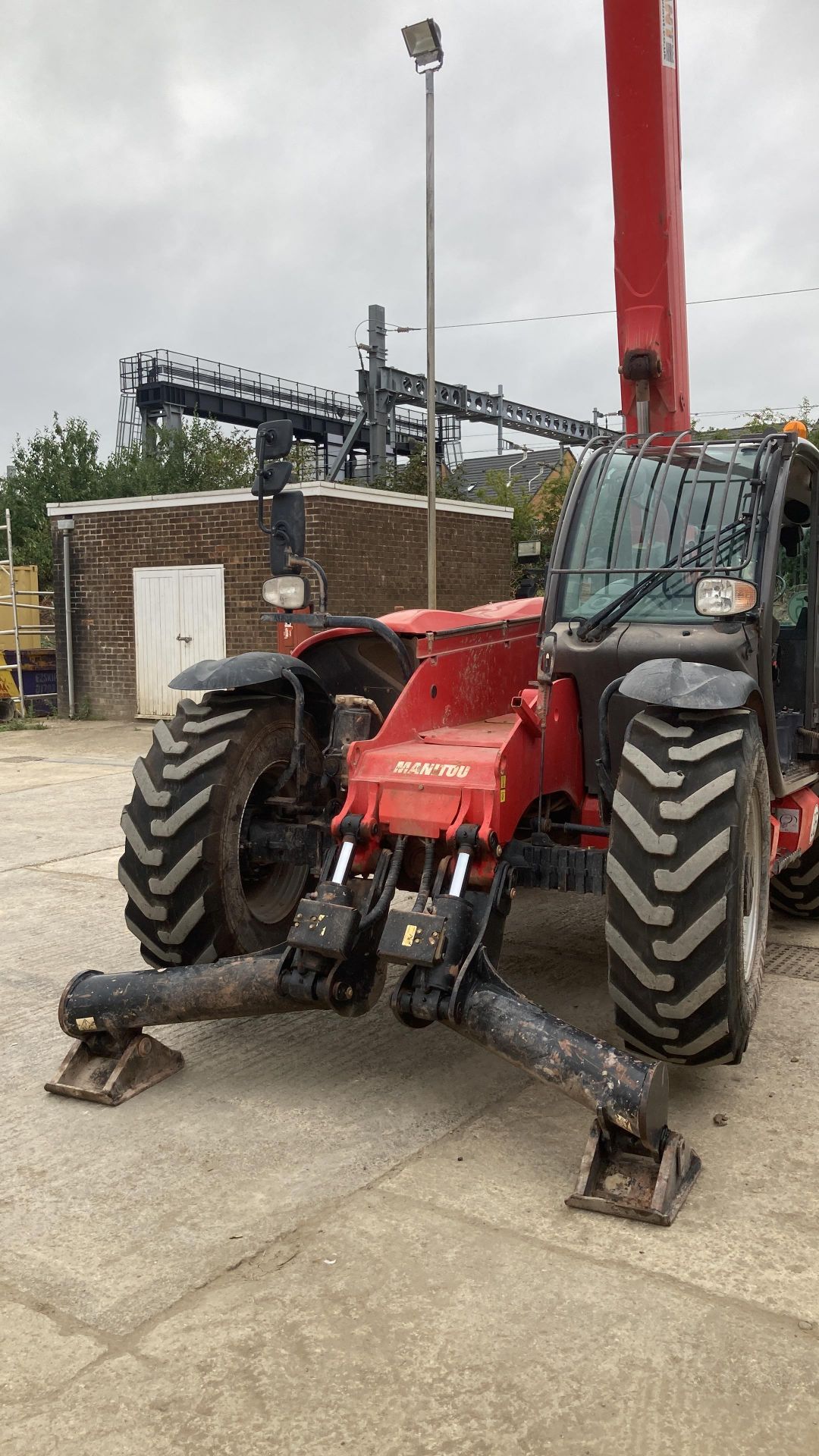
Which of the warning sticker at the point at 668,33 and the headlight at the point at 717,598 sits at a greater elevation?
the warning sticker at the point at 668,33

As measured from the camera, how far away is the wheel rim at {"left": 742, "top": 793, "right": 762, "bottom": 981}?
14.0ft

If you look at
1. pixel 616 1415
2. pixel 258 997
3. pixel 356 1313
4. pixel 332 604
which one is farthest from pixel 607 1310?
pixel 332 604

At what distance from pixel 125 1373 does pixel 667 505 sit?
12.3 ft

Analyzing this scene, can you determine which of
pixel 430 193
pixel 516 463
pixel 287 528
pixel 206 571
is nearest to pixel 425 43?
pixel 430 193

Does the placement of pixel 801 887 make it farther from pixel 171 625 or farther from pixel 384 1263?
pixel 171 625

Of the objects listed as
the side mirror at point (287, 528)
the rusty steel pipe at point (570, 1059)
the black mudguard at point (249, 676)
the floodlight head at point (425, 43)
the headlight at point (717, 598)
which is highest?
the floodlight head at point (425, 43)

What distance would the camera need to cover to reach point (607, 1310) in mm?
3004

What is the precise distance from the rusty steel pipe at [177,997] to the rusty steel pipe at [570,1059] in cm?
56

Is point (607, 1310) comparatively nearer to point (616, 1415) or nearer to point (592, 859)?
point (616, 1415)

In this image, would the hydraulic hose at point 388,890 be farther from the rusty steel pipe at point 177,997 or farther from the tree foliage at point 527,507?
the tree foliage at point 527,507

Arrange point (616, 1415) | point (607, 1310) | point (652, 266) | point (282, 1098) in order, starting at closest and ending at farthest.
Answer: point (616, 1415)
point (607, 1310)
point (282, 1098)
point (652, 266)

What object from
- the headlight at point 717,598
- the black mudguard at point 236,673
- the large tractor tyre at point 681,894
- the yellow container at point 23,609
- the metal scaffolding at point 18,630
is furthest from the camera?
the yellow container at point 23,609

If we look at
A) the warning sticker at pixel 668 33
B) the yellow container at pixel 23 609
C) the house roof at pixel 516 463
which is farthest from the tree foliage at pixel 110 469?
the warning sticker at pixel 668 33

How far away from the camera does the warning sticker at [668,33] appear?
676 cm
